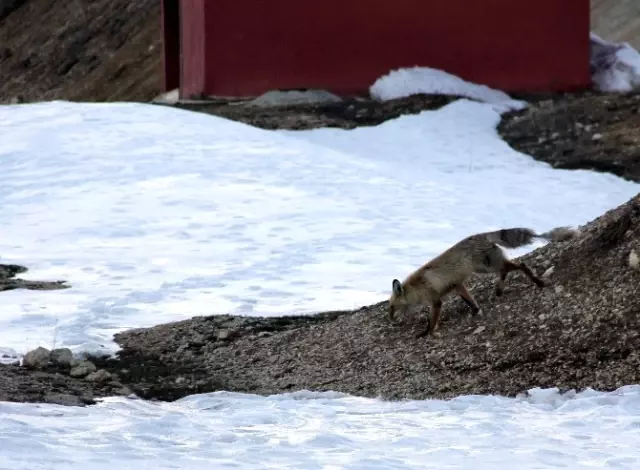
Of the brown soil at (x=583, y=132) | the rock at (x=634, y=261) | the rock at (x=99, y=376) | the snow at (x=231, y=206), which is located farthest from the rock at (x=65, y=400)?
the brown soil at (x=583, y=132)

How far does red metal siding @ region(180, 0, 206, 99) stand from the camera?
21.6 meters

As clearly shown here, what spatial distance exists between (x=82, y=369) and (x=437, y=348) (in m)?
2.35

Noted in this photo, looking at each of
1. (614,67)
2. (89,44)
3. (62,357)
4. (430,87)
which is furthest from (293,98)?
(89,44)

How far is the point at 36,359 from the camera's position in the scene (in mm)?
8258

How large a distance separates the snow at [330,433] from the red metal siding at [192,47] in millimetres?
14874

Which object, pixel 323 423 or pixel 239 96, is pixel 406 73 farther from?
pixel 323 423

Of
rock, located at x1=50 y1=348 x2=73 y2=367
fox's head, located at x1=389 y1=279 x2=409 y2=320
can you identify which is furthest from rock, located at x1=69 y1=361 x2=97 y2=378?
fox's head, located at x1=389 y1=279 x2=409 y2=320

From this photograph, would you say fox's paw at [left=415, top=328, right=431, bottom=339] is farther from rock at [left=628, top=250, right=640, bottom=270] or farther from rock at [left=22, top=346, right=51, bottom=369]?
rock at [left=22, top=346, right=51, bottom=369]

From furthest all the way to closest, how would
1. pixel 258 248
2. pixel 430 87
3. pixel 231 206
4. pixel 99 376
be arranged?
pixel 430 87
pixel 231 206
pixel 258 248
pixel 99 376

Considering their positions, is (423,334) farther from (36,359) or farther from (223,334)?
(36,359)

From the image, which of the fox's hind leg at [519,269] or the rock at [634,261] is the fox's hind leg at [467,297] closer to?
the fox's hind leg at [519,269]

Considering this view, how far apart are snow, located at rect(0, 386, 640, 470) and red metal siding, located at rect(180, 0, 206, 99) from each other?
14.9 metres

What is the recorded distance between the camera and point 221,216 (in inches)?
566

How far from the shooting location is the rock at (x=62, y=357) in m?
8.45
